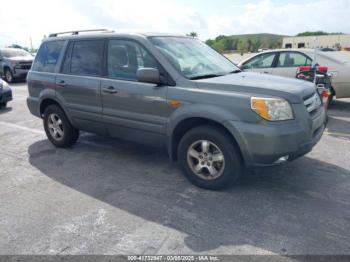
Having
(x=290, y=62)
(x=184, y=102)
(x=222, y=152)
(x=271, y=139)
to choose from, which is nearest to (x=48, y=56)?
(x=184, y=102)

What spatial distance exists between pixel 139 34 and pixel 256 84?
5.61 feet

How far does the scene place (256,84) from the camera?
359 centimetres

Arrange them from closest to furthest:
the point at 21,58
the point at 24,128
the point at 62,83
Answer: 1. the point at 62,83
2. the point at 24,128
3. the point at 21,58

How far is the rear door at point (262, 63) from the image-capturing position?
328 inches

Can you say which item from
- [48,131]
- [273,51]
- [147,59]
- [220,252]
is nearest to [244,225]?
Answer: [220,252]

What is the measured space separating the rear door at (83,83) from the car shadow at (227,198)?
26.0 inches

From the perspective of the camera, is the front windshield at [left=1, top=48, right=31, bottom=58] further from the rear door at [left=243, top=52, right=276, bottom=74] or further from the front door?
the front door

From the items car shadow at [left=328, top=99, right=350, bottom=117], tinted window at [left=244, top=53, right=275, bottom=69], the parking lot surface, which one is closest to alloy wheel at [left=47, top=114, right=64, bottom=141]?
the parking lot surface

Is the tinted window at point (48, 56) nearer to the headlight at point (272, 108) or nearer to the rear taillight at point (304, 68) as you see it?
the headlight at point (272, 108)

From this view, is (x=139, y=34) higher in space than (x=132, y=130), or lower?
higher

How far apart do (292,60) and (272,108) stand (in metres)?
5.39

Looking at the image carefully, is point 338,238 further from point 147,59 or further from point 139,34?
point 139,34

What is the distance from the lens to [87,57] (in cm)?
480

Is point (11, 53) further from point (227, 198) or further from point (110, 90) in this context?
point (227, 198)
